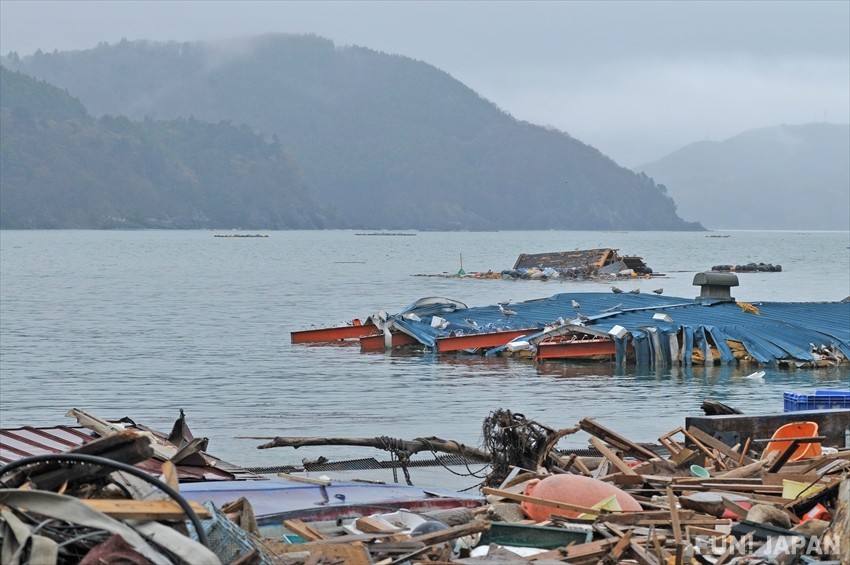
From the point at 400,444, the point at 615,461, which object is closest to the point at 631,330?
the point at 400,444

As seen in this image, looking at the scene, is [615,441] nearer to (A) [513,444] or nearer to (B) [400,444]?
(A) [513,444]

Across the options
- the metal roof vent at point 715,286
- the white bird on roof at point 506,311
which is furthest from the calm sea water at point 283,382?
the metal roof vent at point 715,286

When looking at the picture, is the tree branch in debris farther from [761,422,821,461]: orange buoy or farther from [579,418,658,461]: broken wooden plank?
[761,422,821,461]: orange buoy

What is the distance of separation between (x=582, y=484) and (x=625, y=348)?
25011mm

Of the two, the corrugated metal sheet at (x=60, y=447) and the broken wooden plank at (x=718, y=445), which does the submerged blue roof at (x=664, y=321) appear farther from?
the corrugated metal sheet at (x=60, y=447)

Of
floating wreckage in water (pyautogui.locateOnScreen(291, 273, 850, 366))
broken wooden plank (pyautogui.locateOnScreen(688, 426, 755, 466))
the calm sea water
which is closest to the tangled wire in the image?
broken wooden plank (pyautogui.locateOnScreen(688, 426, 755, 466))

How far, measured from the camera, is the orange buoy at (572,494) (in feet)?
37.3

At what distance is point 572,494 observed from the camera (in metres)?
11.6

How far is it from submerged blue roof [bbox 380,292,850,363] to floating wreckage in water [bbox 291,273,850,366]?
30 mm

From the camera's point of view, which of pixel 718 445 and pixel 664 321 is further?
pixel 664 321

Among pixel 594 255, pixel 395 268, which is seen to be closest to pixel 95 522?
pixel 594 255

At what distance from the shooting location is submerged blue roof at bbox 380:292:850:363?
36.3 metres

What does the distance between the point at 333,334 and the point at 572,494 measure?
109 ft

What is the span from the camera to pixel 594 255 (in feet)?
307
